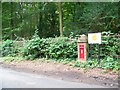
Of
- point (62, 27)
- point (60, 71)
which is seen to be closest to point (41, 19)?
point (62, 27)

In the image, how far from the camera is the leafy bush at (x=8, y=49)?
423 inches

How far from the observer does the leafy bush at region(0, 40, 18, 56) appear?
10.7 m

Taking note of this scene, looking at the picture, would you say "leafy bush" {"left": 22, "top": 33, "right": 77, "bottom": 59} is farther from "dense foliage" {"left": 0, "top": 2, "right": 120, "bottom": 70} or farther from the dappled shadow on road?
the dappled shadow on road

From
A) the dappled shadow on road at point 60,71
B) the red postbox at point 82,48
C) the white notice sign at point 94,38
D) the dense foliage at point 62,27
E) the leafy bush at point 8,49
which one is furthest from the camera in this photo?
the leafy bush at point 8,49

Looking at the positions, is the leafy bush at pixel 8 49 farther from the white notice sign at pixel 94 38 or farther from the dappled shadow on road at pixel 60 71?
the white notice sign at pixel 94 38

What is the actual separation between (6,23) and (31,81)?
1082 centimetres

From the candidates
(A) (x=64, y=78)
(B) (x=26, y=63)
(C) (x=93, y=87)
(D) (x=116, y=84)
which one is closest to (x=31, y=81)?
(A) (x=64, y=78)

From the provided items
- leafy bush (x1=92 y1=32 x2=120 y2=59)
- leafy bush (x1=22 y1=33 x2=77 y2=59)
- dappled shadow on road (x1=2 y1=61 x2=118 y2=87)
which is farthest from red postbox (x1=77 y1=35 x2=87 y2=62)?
dappled shadow on road (x1=2 y1=61 x2=118 y2=87)

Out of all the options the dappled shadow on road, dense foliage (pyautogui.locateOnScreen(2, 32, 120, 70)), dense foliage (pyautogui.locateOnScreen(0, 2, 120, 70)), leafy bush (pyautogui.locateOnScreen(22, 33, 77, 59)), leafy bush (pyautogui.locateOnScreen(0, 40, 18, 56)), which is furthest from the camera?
leafy bush (pyautogui.locateOnScreen(0, 40, 18, 56))

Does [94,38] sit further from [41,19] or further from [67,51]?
[41,19]

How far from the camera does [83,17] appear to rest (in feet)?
41.5

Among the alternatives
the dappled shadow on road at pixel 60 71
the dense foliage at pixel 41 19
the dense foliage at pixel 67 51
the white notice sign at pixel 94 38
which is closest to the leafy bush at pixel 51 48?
the dense foliage at pixel 67 51

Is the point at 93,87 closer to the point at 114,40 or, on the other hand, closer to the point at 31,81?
the point at 31,81

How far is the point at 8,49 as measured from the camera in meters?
11.0
